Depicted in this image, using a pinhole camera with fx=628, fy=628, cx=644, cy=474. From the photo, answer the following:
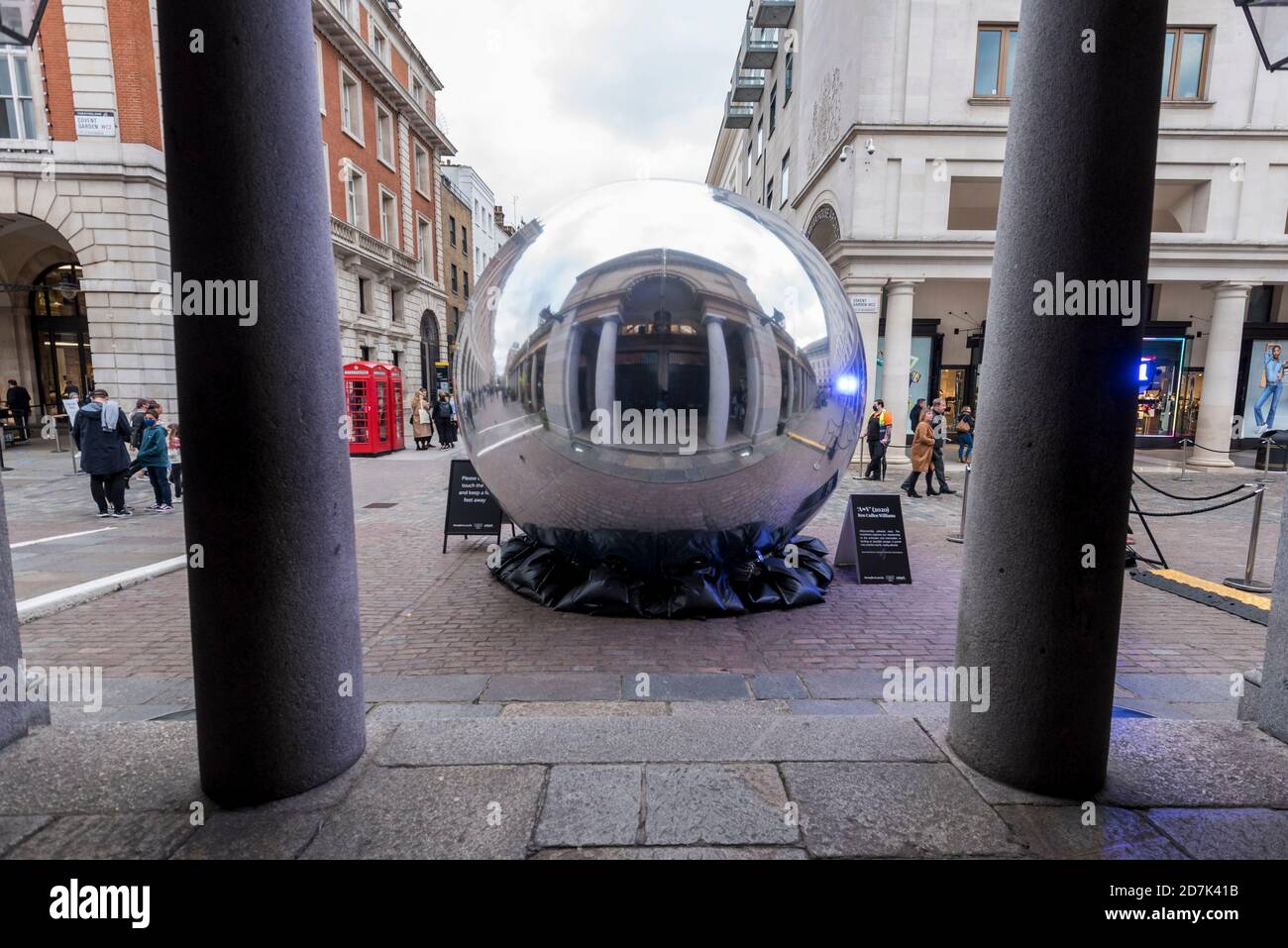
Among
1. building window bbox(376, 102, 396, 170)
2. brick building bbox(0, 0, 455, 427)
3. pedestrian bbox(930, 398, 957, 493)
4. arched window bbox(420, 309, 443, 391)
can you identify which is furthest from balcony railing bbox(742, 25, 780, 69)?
pedestrian bbox(930, 398, 957, 493)

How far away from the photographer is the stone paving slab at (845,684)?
402cm

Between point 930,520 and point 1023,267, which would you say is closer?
point 1023,267

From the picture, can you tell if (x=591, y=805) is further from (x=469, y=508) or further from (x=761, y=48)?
(x=761, y=48)

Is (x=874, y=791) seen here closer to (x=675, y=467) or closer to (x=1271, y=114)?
(x=675, y=467)

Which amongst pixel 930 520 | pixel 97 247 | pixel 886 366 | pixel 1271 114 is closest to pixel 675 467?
pixel 930 520

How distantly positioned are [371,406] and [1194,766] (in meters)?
19.2

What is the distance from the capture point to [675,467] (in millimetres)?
4648

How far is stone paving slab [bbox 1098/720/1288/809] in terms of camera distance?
102 inches

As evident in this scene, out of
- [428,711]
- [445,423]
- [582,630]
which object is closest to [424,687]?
[428,711]

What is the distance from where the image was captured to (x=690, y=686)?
13.5 feet

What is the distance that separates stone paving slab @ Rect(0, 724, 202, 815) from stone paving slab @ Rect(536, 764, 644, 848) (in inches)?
54.4

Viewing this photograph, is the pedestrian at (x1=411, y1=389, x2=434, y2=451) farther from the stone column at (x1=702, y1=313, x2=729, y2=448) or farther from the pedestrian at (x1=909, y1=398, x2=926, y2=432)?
the stone column at (x1=702, y1=313, x2=729, y2=448)

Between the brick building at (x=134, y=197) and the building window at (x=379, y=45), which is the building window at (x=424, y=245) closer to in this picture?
the brick building at (x=134, y=197)
